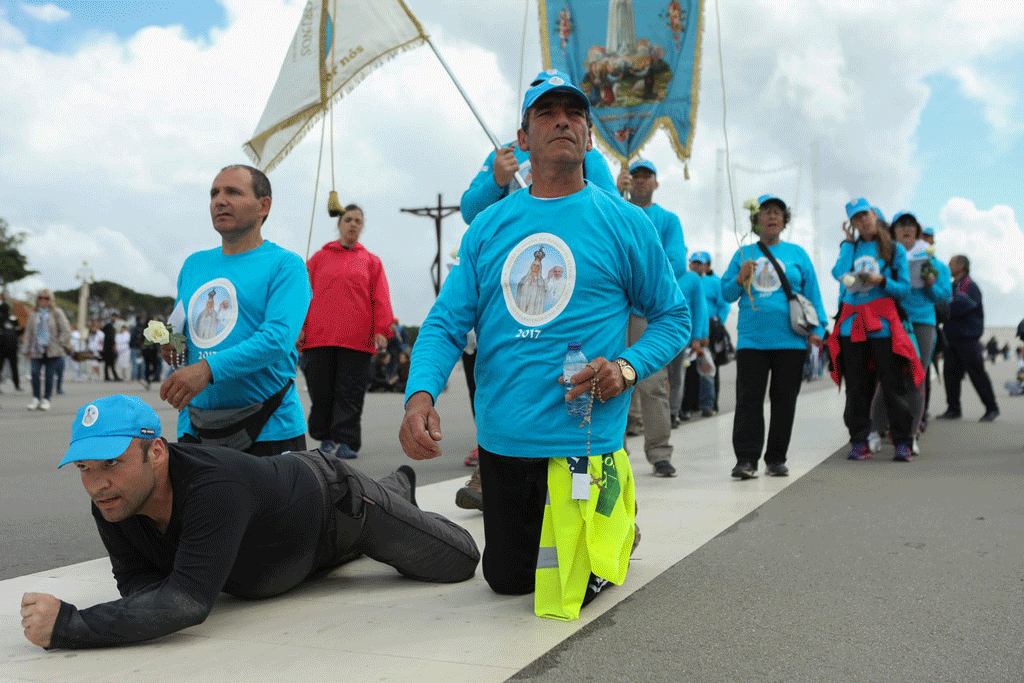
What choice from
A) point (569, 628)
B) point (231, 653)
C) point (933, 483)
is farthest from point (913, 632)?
point (933, 483)

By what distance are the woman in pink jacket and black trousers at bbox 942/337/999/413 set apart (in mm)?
7557

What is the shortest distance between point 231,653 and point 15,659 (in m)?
0.66

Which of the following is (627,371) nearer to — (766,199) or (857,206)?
(766,199)

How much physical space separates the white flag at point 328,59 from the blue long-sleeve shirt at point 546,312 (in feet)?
13.1

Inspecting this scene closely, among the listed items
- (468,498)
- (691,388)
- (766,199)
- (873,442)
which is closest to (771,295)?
(766,199)

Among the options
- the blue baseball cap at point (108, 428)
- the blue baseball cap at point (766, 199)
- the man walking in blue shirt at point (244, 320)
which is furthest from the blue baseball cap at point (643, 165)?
the blue baseball cap at point (108, 428)

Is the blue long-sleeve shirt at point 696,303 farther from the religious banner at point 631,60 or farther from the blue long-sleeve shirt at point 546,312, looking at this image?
the blue long-sleeve shirt at point 546,312

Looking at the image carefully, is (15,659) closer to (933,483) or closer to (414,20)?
(414,20)

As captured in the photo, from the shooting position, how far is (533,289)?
145 inches

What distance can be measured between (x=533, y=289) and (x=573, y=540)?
0.90 metres

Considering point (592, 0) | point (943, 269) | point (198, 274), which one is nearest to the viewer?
point (198, 274)

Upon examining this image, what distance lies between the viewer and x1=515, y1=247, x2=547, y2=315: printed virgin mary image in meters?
3.66

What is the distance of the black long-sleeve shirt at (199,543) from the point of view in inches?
124

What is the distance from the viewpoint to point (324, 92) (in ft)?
24.4
